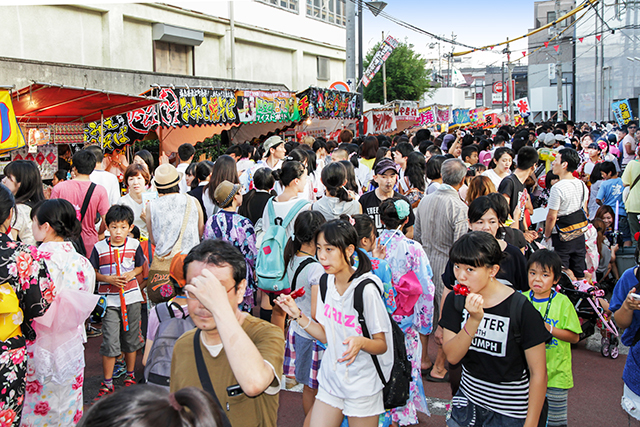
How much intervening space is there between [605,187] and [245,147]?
18.9 ft

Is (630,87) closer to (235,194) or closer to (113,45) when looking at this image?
(113,45)

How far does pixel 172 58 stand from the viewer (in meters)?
19.2

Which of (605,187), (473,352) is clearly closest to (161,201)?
(473,352)

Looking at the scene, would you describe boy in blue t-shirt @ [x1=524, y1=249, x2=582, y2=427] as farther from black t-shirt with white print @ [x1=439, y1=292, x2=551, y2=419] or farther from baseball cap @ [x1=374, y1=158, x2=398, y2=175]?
baseball cap @ [x1=374, y1=158, x2=398, y2=175]

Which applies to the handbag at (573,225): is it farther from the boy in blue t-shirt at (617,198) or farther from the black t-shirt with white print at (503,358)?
the black t-shirt with white print at (503,358)

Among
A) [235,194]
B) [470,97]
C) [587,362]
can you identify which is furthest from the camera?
[470,97]

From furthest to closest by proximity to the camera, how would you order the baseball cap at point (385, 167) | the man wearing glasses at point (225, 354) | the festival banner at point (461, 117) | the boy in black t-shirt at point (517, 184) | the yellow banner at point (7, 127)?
the festival banner at point (461, 117), the yellow banner at point (7, 127), the boy in black t-shirt at point (517, 184), the baseball cap at point (385, 167), the man wearing glasses at point (225, 354)

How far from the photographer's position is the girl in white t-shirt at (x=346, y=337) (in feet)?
10.2

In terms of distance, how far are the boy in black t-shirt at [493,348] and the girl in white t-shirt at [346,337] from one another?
17.5 inches

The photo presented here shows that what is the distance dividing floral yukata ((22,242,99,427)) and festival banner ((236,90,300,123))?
8.50 meters

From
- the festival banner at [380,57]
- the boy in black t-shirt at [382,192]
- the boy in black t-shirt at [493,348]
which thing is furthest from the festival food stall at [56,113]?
the festival banner at [380,57]

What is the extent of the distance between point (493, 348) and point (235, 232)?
3.02 meters

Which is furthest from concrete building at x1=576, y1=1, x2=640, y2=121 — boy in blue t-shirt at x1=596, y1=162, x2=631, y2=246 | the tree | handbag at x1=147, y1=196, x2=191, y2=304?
handbag at x1=147, y1=196, x2=191, y2=304

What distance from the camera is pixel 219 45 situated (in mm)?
21141
